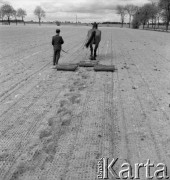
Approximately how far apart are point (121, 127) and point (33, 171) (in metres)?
1.91

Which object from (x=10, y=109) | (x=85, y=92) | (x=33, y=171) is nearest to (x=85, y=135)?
(x=33, y=171)

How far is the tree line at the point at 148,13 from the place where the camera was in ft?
A: 193

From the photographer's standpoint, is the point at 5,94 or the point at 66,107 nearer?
the point at 66,107

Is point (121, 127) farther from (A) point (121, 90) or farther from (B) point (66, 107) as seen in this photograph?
(A) point (121, 90)

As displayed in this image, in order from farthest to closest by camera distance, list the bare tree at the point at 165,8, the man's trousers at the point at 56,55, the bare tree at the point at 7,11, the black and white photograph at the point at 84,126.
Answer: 1. the bare tree at the point at 7,11
2. the bare tree at the point at 165,8
3. the man's trousers at the point at 56,55
4. the black and white photograph at the point at 84,126

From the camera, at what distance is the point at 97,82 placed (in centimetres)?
738

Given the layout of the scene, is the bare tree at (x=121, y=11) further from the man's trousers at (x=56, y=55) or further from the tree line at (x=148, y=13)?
the man's trousers at (x=56, y=55)

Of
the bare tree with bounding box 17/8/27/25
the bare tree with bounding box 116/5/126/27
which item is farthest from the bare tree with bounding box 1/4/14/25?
the bare tree with bounding box 116/5/126/27

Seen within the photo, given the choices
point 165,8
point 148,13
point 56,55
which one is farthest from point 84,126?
point 148,13

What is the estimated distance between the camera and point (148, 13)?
83.3m

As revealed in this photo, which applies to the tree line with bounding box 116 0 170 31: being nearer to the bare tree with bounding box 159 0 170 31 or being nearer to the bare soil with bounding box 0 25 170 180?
the bare tree with bounding box 159 0 170 31

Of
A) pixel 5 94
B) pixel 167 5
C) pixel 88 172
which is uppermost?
pixel 167 5

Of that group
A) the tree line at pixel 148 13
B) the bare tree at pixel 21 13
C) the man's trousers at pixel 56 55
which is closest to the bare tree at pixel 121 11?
the tree line at pixel 148 13

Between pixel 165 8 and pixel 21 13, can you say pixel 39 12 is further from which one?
pixel 165 8
